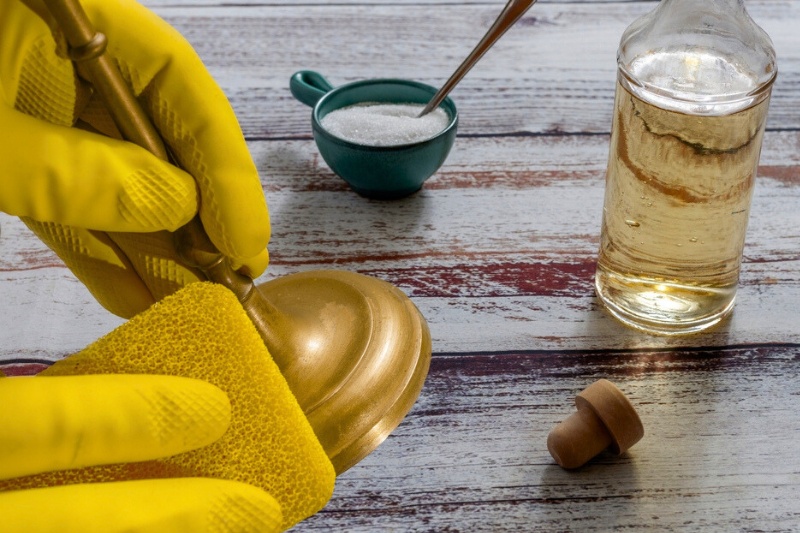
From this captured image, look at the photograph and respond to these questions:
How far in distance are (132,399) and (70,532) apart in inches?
2.2

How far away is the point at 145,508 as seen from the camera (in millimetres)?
366

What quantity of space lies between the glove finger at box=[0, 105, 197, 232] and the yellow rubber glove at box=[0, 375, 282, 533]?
0.23ft

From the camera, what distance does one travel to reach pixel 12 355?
0.57 m

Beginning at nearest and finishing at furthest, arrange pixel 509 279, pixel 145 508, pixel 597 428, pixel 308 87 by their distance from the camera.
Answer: pixel 145 508 → pixel 597 428 → pixel 509 279 → pixel 308 87

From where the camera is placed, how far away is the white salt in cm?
65

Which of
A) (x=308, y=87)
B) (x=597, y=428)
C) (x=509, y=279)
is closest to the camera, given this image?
(x=597, y=428)

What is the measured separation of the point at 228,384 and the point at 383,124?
1.01 ft

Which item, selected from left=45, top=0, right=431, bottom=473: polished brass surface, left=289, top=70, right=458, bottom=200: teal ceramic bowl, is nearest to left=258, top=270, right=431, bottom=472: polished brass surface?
left=45, top=0, right=431, bottom=473: polished brass surface

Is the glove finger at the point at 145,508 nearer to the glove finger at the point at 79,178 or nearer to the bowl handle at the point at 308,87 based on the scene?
the glove finger at the point at 79,178

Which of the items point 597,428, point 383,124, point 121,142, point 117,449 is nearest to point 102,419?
point 117,449

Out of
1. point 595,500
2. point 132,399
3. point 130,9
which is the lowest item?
point 595,500

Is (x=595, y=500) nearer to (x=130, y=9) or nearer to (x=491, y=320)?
(x=491, y=320)

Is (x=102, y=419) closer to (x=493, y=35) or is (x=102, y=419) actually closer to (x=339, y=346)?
(x=339, y=346)

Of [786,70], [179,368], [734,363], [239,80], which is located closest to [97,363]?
→ [179,368]
